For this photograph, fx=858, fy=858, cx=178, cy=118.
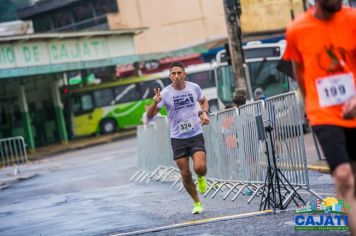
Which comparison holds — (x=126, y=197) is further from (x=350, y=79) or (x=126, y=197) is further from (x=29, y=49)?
(x=29, y=49)

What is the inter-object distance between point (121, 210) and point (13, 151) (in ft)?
63.6

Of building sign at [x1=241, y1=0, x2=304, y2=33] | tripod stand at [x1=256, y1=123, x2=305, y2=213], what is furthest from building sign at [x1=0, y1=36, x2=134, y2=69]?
tripod stand at [x1=256, y1=123, x2=305, y2=213]

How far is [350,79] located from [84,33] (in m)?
37.9

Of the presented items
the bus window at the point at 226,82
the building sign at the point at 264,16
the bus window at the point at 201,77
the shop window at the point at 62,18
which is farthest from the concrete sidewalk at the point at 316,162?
the shop window at the point at 62,18

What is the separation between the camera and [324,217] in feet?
23.6

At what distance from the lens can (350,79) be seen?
576cm

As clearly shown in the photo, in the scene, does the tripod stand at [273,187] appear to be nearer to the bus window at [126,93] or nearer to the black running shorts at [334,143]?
the black running shorts at [334,143]

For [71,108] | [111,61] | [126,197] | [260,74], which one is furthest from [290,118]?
[71,108]

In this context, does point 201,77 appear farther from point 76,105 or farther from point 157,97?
point 157,97

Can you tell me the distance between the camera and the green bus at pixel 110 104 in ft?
161

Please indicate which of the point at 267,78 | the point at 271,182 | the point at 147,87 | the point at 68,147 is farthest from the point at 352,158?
the point at 147,87

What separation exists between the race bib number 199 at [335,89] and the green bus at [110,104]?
43199 mm

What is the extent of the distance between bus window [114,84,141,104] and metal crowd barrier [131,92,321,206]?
31129 millimetres

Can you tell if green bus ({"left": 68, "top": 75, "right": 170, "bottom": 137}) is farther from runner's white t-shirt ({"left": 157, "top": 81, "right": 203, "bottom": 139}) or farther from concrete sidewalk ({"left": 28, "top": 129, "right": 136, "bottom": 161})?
runner's white t-shirt ({"left": 157, "top": 81, "right": 203, "bottom": 139})
